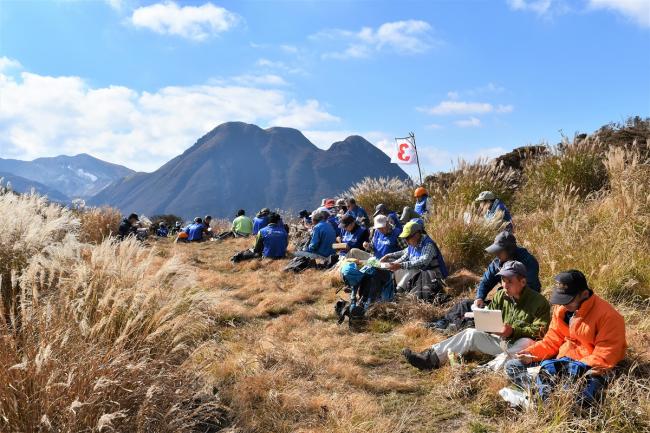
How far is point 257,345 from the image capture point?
4.10m

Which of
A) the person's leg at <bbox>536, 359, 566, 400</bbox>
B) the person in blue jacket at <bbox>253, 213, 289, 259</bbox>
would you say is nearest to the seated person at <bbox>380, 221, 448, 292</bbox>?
the person's leg at <bbox>536, 359, 566, 400</bbox>

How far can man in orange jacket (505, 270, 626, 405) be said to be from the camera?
2.87 meters

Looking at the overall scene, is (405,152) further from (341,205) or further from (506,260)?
(506,260)

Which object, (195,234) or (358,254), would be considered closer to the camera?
(358,254)

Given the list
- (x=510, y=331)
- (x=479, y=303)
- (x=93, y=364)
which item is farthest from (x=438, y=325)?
(x=93, y=364)

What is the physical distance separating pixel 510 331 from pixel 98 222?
10816 mm

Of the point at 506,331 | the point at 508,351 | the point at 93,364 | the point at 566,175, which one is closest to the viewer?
the point at 93,364

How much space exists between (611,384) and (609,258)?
6.99 ft

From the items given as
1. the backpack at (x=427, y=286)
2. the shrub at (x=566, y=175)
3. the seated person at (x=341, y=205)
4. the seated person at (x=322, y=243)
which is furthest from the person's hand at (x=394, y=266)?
the seated person at (x=341, y=205)

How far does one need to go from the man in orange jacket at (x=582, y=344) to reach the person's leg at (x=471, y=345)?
0.62 metres

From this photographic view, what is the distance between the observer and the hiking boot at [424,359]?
3.89 m

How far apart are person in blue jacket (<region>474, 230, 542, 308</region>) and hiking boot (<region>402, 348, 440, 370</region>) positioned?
0.76m

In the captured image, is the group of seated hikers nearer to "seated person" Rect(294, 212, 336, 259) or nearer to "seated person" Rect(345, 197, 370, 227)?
"seated person" Rect(294, 212, 336, 259)

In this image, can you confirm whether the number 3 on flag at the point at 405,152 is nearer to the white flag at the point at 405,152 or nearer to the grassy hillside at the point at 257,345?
the white flag at the point at 405,152
